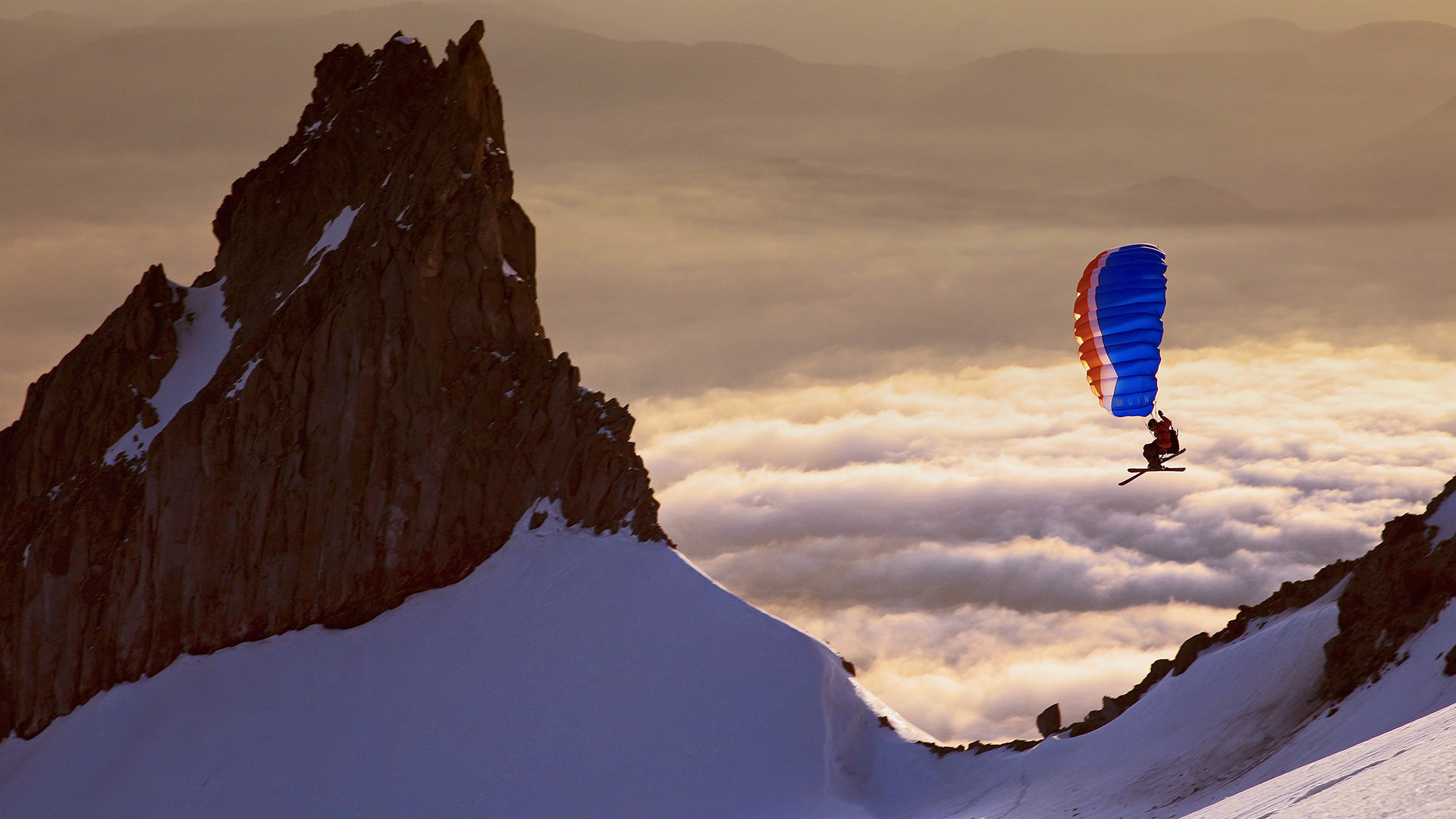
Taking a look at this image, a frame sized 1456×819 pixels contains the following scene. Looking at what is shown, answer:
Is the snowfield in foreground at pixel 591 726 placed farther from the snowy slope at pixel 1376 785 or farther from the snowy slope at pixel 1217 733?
the snowy slope at pixel 1376 785

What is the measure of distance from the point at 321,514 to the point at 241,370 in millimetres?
11286

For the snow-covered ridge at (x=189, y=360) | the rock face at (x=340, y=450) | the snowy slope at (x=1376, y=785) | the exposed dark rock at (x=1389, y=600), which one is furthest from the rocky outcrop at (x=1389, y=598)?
the snow-covered ridge at (x=189, y=360)

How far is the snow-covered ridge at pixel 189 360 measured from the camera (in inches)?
3617

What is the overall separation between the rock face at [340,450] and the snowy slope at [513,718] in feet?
7.99

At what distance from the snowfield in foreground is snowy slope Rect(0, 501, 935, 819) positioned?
0.12 meters

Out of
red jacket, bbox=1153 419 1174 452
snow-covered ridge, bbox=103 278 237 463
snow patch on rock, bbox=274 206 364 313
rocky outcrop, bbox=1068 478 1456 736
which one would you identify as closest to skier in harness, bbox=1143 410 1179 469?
red jacket, bbox=1153 419 1174 452

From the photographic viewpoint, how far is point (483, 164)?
87.9 m

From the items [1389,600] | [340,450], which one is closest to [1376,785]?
[1389,600]

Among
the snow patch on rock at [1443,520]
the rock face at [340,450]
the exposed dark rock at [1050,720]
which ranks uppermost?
the rock face at [340,450]

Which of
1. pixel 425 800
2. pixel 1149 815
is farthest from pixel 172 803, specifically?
pixel 1149 815

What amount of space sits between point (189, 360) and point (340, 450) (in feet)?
52.9

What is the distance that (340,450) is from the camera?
85.6 metres

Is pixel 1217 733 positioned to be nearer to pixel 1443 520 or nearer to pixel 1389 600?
pixel 1389 600

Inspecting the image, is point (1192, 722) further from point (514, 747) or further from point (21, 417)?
point (21, 417)
